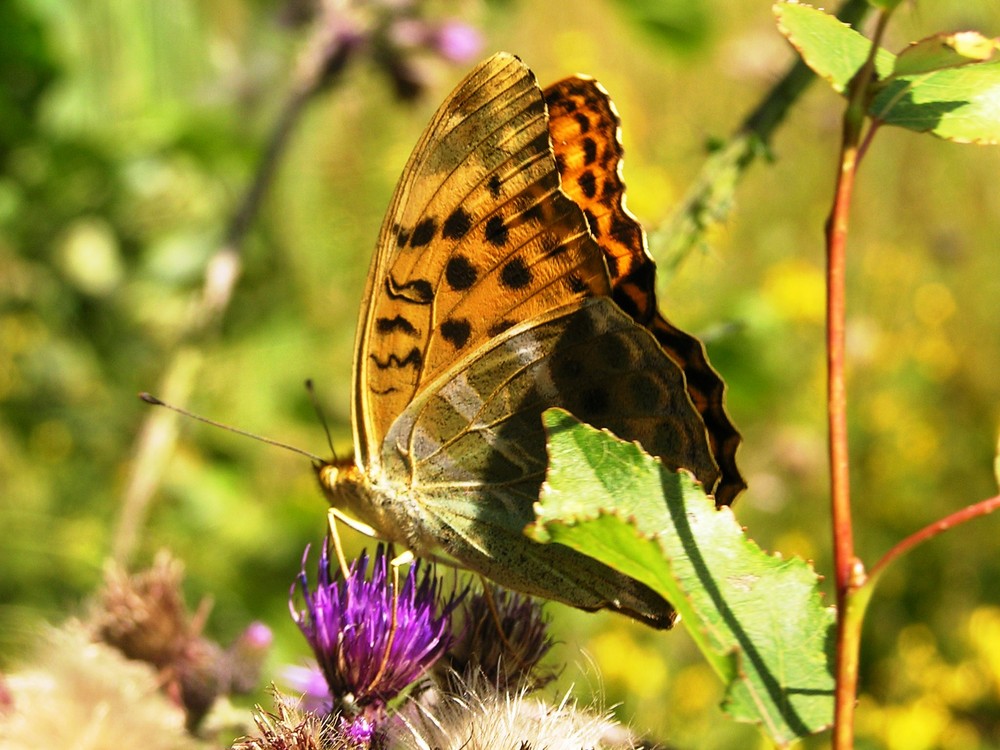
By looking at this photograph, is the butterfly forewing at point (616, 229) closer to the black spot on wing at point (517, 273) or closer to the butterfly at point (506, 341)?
the butterfly at point (506, 341)

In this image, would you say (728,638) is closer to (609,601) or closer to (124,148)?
(609,601)

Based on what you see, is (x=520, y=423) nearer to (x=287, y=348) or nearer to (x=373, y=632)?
(x=373, y=632)

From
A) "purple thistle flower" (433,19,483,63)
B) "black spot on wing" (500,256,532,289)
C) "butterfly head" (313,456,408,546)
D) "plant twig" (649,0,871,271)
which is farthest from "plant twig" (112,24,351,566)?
"plant twig" (649,0,871,271)

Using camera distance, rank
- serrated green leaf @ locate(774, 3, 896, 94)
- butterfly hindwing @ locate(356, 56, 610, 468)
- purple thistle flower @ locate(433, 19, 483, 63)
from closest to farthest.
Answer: serrated green leaf @ locate(774, 3, 896, 94) → butterfly hindwing @ locate(356, 56, 610, 468) → purple thistle flower @ locate(433, 19, 483, 63)

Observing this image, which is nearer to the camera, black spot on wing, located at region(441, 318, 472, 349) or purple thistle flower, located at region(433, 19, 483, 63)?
black spot on wing, located at region(441, 318, 472, 349)

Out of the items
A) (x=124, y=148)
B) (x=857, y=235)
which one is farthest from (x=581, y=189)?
(x=857, y=235)

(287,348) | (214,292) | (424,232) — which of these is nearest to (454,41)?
(214,292)

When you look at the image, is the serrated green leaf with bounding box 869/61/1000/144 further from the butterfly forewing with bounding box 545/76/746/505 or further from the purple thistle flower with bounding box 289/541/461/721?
the purple thistle flower with bounding box 289/541/461/721

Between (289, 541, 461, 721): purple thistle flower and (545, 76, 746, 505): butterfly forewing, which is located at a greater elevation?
(545, 76, 746, 505): butterfly forewing
